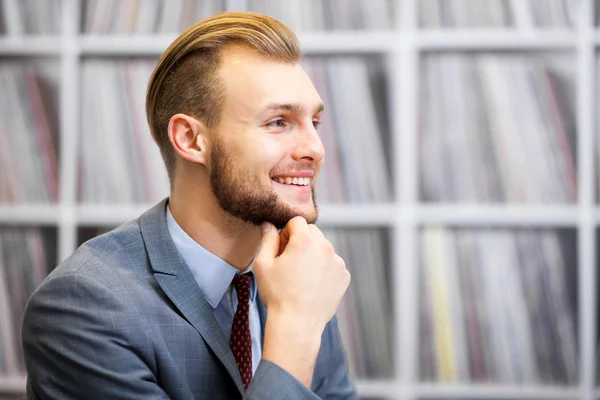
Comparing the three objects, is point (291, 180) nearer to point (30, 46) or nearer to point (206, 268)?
point (206, 268)

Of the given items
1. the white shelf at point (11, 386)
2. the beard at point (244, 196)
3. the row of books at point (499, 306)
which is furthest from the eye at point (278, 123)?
the white shelf at point (11, 386)

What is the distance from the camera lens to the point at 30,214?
2500mm

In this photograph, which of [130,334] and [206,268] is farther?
[206,268]

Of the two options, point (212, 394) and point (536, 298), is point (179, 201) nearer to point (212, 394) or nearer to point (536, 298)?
point (212, 394)

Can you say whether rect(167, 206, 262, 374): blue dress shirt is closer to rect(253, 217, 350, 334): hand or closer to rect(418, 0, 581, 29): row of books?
rect(253, 217, 350, 334): hand

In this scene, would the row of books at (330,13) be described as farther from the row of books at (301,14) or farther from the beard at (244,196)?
the beard at (244,196)

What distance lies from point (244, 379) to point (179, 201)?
38 centimetres

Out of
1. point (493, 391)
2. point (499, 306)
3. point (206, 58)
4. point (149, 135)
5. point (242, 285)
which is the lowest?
point (493, 391)

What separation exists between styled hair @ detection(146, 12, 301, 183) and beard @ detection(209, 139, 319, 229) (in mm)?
87

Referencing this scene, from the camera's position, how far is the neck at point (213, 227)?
4.66 feet

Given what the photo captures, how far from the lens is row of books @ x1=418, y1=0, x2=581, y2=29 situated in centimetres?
238

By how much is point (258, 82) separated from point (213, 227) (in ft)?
0.98

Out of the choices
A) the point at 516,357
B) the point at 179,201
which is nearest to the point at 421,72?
the point at 516,357

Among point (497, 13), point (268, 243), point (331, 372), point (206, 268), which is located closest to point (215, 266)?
point (206, 268)
